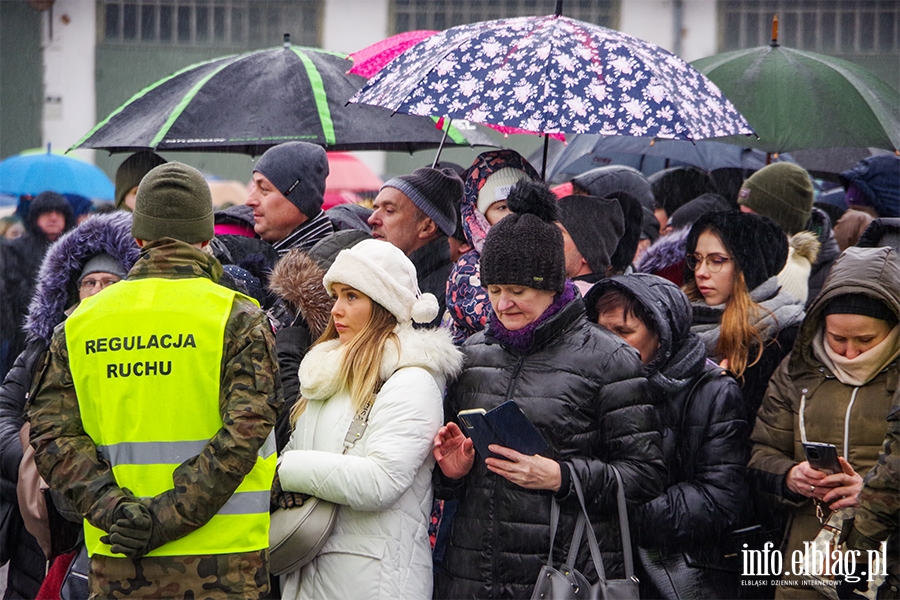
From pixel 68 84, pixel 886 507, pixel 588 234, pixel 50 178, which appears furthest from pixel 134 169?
pixel 68 84

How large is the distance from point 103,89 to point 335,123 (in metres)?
14.9

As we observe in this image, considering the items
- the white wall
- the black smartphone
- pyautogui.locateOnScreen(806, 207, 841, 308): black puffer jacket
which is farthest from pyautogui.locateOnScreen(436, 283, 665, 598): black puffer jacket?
the white wall

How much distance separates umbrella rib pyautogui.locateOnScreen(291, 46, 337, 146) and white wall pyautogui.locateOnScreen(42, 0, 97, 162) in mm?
14117

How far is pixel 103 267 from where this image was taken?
409 cm

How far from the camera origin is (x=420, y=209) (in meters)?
4.82

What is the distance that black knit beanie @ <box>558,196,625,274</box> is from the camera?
4.49 m

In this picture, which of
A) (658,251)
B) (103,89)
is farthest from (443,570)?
(103,89)

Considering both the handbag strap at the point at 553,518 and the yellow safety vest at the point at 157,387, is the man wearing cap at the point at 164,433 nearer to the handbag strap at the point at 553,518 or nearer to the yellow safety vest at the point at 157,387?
the yellow safety vest at the point at 157,387

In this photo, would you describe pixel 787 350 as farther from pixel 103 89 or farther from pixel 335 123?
pixel 103 89

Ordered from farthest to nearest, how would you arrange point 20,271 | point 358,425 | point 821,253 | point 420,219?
point 20,271, point 821,253, point 420,219, point 358,425

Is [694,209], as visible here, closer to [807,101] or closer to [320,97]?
[807,101]

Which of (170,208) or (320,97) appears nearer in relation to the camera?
(170,208)

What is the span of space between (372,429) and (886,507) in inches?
63.1

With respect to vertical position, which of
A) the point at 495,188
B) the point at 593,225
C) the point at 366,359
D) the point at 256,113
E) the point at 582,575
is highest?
the point at 256,113
